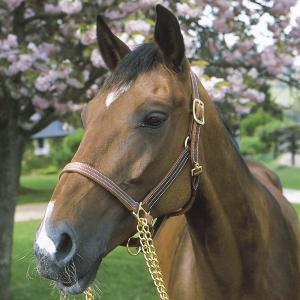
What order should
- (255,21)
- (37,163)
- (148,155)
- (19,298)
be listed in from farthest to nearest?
(37,163)
(19,298)
(255,21)
(148,155)

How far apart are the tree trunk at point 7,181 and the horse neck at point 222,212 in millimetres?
3479

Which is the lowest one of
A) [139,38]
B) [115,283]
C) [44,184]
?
[44,184]

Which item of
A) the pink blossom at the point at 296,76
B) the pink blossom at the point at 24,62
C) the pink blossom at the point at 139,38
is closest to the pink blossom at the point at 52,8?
the pink blossom at the point at 24,62

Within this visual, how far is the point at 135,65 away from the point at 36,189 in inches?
752

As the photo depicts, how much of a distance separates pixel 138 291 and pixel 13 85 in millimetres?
3067

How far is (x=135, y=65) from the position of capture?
6.11 ft

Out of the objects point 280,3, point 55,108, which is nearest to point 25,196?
point 55,108

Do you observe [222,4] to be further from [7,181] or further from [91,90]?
[7,181]

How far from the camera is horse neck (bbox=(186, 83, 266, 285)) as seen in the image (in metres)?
2.05

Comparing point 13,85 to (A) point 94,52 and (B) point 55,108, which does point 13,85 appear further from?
(A) point 94,52

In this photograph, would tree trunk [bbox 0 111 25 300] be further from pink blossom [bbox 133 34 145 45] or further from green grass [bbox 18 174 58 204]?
green grass [bbox 18 174 58 204]

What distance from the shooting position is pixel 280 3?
15.2 feet

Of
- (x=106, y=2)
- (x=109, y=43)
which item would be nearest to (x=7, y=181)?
(x=106, y=2)

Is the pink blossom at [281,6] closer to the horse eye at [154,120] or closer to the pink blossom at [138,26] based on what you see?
the pink blossom at [138,26]
